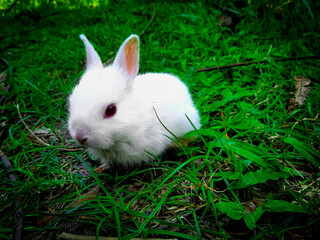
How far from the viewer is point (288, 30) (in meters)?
3.81

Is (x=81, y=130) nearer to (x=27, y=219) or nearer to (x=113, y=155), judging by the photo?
(x=113, y=155)

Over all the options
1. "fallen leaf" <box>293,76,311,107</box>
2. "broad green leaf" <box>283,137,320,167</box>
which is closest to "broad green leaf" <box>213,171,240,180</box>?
"broad green leaf" <box>283,137,320,167</box>

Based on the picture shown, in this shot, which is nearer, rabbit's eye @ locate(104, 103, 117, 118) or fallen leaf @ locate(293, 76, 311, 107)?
rabbit's eye @ locate(104, 103, 117, 118)

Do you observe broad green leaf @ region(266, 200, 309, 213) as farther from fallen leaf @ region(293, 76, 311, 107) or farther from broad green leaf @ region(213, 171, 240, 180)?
fallen leaf @ region(293, 76, 311, 107)

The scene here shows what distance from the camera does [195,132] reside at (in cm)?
226

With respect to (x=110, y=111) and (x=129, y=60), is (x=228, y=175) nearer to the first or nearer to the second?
Answer: (x=110, y=111)

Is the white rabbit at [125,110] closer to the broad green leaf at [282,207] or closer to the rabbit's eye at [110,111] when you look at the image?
the rabbit's eye at [110,111]

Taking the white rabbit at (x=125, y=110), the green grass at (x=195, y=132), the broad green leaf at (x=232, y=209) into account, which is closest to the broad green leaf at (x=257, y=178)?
the green grass at (x=195, y=132)

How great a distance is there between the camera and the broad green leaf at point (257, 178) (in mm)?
1751

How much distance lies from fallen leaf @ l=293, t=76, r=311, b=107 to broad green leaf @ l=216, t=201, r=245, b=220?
1685mm

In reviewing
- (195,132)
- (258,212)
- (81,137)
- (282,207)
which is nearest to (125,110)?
(81,137)

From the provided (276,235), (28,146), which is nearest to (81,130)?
(28,146)

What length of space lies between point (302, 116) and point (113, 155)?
2.14m

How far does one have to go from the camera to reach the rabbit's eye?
1.96 metres
